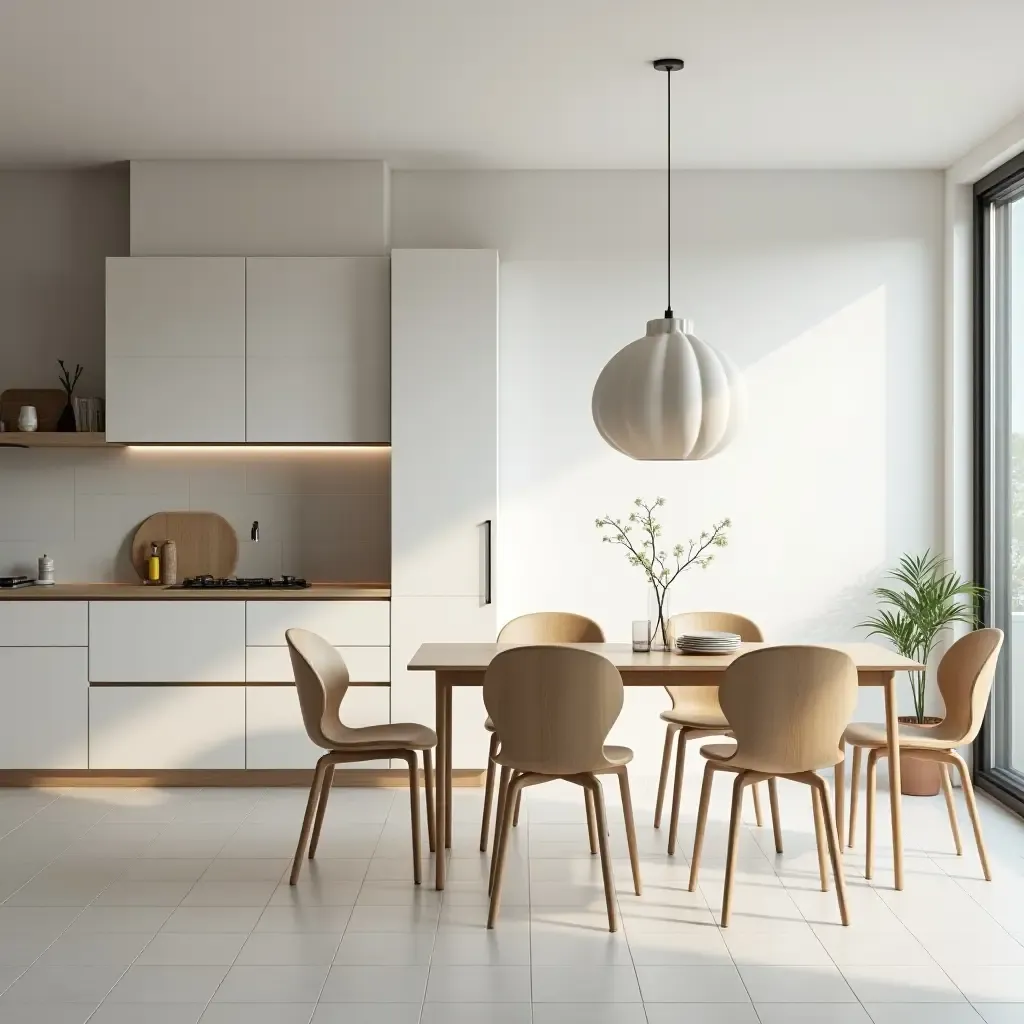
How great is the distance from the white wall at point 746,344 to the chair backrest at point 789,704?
2181 millimetres

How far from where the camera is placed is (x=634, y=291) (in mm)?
5898

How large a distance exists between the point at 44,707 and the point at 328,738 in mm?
2008

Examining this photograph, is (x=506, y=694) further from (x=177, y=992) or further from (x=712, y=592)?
(x=712, y=592)

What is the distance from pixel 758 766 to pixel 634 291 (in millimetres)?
2910

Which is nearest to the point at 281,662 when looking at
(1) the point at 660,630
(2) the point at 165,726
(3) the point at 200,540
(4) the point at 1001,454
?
(2) the point at 165,726

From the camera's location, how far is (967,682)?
4289 mm

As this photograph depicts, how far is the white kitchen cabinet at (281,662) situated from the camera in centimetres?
545

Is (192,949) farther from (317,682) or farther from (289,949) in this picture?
(317,682)

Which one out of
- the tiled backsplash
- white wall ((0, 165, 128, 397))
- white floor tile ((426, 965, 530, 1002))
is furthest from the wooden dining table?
white wall ((0, 165, 128, 397))

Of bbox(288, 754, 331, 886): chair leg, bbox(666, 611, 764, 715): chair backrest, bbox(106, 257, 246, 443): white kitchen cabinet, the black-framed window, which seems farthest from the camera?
bbox(106, 257, 246, 443): white kitchen cabinet

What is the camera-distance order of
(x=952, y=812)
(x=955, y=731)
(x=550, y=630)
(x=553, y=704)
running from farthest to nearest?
(x=550, y=630) < (x=952, y=812) < (x=955, y=731) < (x=553, y=704)

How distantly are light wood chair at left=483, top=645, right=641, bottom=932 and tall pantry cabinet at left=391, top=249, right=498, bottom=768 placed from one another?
5.91ft

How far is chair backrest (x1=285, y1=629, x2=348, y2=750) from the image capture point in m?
4.10

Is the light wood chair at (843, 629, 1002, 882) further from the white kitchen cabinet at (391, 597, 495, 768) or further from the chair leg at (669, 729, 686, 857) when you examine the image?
the white kitchen cabinet at (391, 597, 495, 768)
